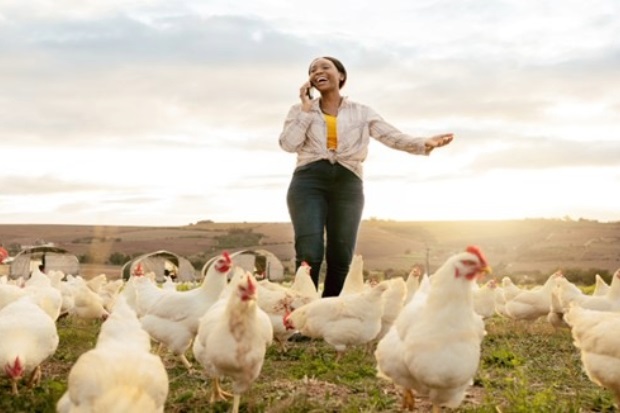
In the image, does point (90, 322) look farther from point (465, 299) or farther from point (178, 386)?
point (465, 299)

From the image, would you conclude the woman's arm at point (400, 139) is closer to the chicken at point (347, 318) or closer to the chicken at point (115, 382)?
the chicken at point (347, 318)

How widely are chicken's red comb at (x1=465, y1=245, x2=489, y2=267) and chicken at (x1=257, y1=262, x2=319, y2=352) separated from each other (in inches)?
→ 144

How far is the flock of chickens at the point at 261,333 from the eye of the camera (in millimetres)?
3953

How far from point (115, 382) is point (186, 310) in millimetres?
2791

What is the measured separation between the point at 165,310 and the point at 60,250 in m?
17.1

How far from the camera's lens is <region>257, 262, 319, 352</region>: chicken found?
25.7 feet

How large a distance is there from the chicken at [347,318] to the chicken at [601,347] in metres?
2.15

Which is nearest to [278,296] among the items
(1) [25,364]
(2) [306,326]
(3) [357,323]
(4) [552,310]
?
(2) [306,326]

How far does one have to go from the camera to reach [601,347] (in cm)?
539

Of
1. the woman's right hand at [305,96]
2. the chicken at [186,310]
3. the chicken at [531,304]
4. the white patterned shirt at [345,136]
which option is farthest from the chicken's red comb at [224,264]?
the chicken at [531,304]

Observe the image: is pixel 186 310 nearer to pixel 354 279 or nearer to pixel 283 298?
pixel 283 298

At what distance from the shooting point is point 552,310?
10.6m

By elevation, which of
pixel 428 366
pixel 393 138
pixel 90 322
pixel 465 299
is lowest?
pixel 90 322

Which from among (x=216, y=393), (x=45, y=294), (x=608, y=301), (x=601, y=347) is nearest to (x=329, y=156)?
(x=216, y=393)
